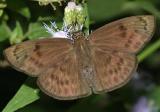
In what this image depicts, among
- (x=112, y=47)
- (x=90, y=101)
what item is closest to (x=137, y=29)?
(x=112, y=47)

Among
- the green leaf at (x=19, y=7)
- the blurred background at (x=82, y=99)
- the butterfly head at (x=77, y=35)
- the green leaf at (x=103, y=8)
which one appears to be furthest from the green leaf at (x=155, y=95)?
the butterfly head at (x=77, y=35)

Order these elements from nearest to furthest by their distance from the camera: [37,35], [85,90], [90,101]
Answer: [85,90], [37,35], [90,101]

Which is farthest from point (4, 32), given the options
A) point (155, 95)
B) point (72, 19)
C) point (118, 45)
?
point (155, 95)

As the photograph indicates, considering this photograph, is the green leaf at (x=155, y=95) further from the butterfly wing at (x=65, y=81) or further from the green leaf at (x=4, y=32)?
the butterfly wing at (x=65, y=81)

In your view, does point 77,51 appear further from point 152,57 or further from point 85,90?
point 152,57

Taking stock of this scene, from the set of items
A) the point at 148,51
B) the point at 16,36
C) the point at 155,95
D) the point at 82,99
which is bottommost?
the point at 155,95

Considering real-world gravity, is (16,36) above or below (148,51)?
above

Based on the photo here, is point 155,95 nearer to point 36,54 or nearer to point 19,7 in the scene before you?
point 19,7
